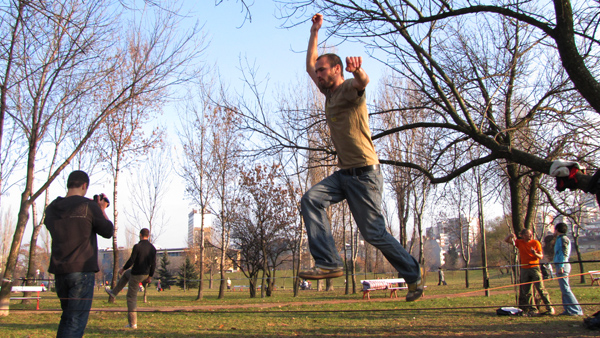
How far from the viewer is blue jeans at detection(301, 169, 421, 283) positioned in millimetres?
3335

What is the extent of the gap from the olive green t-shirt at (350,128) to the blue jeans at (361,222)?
0.13 metres

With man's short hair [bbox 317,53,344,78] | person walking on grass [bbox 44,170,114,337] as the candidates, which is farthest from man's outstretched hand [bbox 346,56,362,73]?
person walking on grass [bbox 44,170,114,337]

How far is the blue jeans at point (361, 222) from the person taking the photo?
333 cm

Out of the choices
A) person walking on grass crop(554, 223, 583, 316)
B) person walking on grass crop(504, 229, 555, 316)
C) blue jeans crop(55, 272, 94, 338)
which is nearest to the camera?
blue jeans crop(55, 272, 94, 338)

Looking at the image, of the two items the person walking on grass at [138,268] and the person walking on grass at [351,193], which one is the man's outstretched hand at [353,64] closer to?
the person walking on grass at [351,193]

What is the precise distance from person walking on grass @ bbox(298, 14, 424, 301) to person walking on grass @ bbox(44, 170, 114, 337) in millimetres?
2358

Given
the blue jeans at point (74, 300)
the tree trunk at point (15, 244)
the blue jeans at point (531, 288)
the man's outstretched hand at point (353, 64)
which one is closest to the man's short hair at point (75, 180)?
the blue jeans at point (74, 300)

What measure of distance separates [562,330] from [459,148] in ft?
13.8

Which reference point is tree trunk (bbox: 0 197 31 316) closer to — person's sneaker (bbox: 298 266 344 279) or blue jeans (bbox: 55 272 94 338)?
blue jeans (bbox: 55 272 94 338)

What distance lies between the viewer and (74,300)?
13.3 feet

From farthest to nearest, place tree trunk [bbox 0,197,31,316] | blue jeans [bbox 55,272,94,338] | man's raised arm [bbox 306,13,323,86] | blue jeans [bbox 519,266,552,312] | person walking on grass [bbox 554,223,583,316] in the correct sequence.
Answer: tree trunk [bbox 0,197,31,316]
blue jeans [bbox 519,266,552,312]
person walking on grass [bbox 554,223,583,316]
blue jeans [bbox 55,272,94,338]
man's raised arm [bbox 306,13,323,86]

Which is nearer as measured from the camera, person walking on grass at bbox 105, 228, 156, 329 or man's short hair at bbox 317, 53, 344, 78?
man's short hair at bbox 317, 53, 344, 78

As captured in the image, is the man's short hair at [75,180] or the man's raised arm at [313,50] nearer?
the man's raised arm at [313,50]

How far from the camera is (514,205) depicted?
10797 mm
